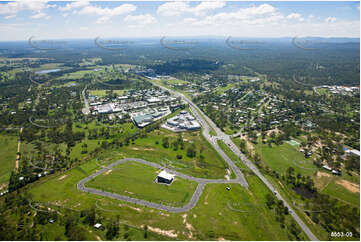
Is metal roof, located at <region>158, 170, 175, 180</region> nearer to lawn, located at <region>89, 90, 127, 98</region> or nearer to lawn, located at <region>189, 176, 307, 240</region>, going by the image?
lawn, located at <region>189, 176, 307, 240</region>

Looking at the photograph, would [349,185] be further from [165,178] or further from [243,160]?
[165,178]

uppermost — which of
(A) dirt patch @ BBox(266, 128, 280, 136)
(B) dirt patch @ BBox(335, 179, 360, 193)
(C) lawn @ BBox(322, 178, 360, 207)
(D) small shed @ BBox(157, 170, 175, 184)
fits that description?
(A) dirt patch @ BBox(266, 128, 280, 136)

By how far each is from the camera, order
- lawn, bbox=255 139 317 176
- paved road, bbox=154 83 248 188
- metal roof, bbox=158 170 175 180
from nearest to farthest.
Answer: metal roof, bbox=158 170 175 180 → paved road, bbox=154 83 248 188 → lawn, bbox=255 139 317 176

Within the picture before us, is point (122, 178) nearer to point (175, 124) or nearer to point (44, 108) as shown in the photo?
point (175, 124)

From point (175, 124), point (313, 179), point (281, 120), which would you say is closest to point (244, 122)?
point (281, 120)

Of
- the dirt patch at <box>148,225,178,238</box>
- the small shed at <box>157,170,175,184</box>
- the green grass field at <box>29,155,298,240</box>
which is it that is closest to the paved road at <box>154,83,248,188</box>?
the green grass field at <box>29,155,298,240</box>

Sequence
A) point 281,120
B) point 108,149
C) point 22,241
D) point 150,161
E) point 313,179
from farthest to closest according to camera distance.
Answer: point 281,120 < point 108,149 < point 150,161 < point 313,179 < point 22,241
